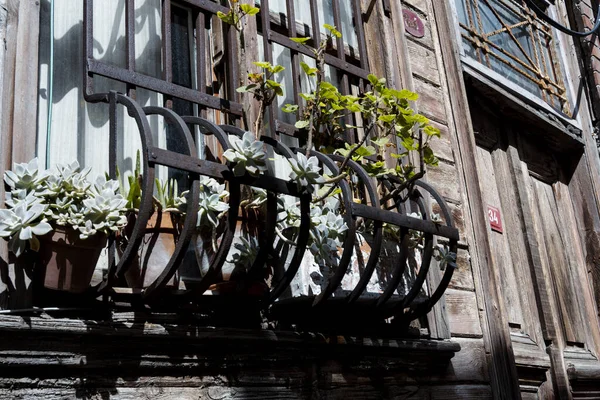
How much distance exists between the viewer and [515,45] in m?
4.77

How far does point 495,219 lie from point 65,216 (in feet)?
8.74

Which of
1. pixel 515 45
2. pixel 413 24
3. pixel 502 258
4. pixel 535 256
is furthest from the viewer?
pixel 515 45

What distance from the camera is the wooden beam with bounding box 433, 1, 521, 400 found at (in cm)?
328

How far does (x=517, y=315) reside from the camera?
3881 millimetres

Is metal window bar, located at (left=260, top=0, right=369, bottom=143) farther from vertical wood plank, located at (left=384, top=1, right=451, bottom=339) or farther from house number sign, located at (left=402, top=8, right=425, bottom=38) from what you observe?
house number sign, located at (left=402, top=8, right=425, bottom=38)

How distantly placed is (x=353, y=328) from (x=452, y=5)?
86.3 inches

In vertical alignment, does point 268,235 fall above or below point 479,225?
below

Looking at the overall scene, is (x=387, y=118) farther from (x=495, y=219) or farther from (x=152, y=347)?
(x=495, y=219)

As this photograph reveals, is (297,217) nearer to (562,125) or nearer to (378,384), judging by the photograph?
(378,384)

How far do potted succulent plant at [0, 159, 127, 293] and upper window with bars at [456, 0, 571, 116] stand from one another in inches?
106

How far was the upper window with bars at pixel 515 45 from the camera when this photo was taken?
14.1 ft

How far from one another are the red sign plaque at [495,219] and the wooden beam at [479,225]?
0.42 meters

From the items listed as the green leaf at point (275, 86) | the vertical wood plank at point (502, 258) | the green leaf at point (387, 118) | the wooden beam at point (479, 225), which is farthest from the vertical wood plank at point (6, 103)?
the vertical wood plank at point (502, 258)

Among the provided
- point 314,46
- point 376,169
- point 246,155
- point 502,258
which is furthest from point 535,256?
point 246,155
